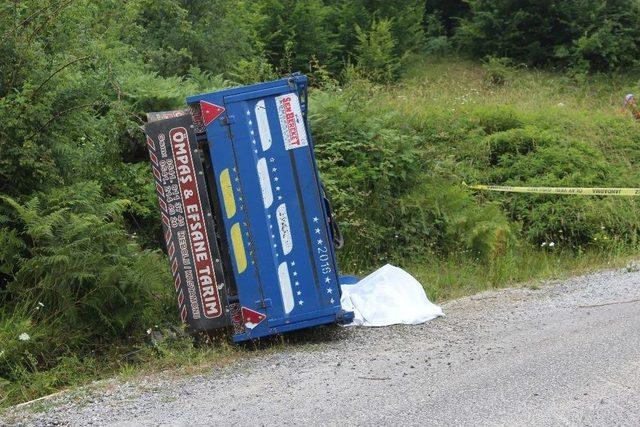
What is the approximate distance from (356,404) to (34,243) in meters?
3.37

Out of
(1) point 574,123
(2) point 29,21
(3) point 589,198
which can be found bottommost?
(3) point 589,198

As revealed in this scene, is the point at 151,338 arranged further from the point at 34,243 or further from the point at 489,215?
the point at 489,215

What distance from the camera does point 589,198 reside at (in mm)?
12945

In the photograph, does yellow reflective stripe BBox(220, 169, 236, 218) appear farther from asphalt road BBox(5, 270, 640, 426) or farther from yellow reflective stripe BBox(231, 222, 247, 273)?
asphalt road BBox(5, 270, 640, 426)

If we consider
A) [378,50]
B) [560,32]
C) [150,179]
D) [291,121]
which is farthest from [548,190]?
[560,32]

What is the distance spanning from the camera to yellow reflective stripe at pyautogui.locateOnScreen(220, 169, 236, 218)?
698cm

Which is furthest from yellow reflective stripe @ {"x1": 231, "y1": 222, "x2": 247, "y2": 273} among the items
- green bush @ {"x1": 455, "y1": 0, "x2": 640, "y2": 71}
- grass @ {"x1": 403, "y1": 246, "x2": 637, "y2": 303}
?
green bush @ {"x1": 455, "y1": 0, "x2": 640, "y2": 71}

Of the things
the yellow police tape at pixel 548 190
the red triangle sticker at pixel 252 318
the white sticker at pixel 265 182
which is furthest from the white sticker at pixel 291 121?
the yellow police tape at pixel 548 190

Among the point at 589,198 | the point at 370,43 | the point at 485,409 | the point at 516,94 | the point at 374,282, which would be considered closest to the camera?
the point at 485,409

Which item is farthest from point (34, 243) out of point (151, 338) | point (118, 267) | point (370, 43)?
point (370, 43)

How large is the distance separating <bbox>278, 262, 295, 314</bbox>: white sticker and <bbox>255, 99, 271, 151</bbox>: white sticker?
41.7 inches

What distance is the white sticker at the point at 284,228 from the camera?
23.0ft

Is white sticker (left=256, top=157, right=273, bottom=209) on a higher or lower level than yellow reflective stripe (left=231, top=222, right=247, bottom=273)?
higher

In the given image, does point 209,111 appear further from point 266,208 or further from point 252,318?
point 252,318
